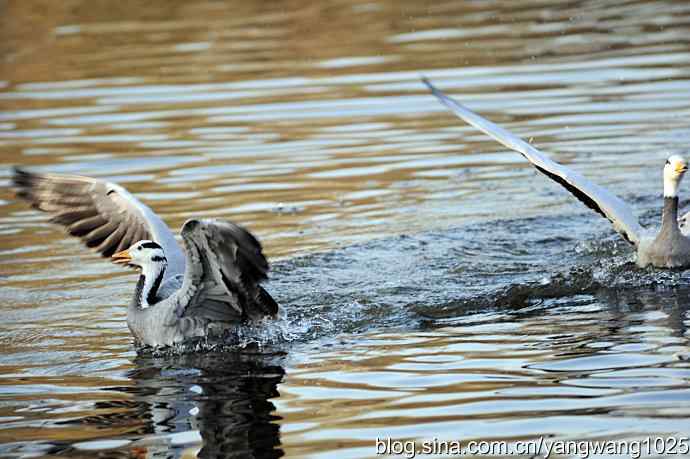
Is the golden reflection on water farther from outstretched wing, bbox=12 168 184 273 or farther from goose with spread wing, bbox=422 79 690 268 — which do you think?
goose with spread wing, bbox=422 79 690 268

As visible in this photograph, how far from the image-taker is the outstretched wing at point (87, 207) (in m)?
10.4

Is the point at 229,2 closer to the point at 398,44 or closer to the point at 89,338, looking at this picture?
the point at 398,44

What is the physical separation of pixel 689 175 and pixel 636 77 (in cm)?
434

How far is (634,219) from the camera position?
10594 mm

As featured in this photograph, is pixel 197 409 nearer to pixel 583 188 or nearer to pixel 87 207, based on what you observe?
pixel 87 207

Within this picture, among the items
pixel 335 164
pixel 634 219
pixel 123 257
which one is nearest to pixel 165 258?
pixel 123 257

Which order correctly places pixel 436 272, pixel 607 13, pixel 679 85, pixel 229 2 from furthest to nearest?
pixel 229 2, pixel 607 13, pixel 679 85, pixel 436 272

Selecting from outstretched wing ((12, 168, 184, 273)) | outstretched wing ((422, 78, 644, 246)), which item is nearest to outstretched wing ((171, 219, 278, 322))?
outstretched wing ((12, 168, 184, 273))

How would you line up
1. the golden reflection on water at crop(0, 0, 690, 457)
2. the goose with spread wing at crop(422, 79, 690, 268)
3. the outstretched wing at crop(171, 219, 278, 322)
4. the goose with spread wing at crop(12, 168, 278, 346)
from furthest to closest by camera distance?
the goose with spread wing at crop(422, 79, 690, 268)
the goose with spread wing at crop(12, 168, 278, 346)
the outstretched wing at crop(171, 219, 278, 322)
the golden reflection on water at crop(0, 0, 690, 457)

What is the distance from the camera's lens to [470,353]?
8.17 meters

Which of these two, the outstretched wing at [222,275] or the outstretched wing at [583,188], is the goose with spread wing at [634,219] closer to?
the outstretched wing at [583,188]

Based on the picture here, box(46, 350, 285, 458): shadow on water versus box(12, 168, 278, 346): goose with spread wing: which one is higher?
box(12, 168, 278, 346): goose with spread wing

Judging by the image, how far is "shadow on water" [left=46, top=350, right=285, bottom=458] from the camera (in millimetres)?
6793

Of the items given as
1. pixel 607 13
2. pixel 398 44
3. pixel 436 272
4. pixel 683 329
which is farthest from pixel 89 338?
pixel 607 13
